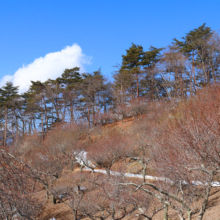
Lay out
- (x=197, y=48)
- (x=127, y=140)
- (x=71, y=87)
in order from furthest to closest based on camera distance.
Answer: (x=71, y=87) → (x=197, y=48) → (x=127, y=140)

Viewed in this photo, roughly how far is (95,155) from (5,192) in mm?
18489

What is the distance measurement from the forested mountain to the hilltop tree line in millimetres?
181

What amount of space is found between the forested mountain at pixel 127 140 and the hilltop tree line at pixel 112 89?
181mm

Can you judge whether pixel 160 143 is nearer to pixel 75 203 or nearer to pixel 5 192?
pixel 75 203

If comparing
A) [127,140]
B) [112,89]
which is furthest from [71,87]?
[127,140]

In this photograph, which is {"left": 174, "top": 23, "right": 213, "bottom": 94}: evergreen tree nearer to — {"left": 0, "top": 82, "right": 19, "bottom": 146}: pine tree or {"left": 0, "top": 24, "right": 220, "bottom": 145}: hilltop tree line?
{"left": 0, "top": 24, "right": 220, "bottom": 145}: hilltop tree line

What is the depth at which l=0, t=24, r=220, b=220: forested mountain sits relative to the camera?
8.79 m

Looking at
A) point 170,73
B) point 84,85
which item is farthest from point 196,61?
point 84,85

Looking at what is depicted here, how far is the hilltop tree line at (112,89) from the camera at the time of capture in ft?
104

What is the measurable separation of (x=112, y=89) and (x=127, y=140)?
2032 cm

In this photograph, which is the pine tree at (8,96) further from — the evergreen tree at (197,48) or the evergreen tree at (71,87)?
the evergreen tree at (197,48)

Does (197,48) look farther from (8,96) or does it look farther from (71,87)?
(8,96)

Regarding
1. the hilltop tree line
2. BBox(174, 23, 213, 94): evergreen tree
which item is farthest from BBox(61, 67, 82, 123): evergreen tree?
BBox(174, 23, 213, 94): evergreen tree

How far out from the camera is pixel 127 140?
73.2 ft
